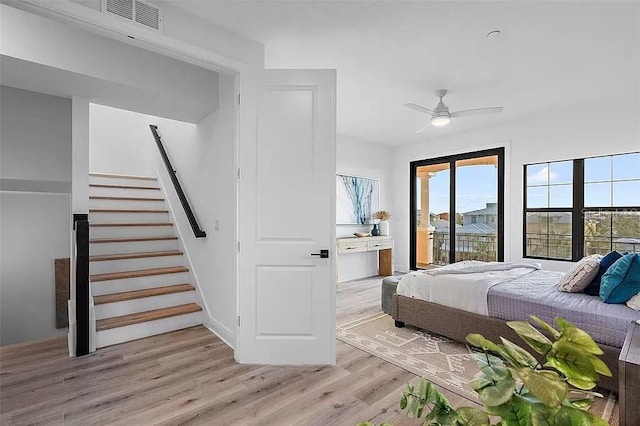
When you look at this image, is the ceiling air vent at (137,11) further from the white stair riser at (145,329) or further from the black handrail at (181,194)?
the white stair riser at (145,329)

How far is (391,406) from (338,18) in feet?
9.03

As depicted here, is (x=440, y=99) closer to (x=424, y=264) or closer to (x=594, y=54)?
(x=594, y=54)

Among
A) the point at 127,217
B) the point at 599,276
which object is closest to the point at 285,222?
the point at 599,276

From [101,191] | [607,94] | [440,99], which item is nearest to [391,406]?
[440,99]

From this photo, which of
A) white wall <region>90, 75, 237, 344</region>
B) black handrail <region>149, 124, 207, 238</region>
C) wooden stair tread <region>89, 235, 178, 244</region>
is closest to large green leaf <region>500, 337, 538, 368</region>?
white wall <region>90, 75, 237, 344</region>

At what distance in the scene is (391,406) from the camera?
83.1 inches

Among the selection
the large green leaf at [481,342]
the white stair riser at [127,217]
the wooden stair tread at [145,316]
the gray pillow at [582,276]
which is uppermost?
the white stair riser at [127,217]

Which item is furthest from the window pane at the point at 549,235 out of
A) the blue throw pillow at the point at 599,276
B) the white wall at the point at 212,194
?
the white wall at the point at 212,194

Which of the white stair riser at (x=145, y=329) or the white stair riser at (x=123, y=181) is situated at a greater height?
the white stair riser at (x=123, y=181)

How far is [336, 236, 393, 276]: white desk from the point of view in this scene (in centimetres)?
552

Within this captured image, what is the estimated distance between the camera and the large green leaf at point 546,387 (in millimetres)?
477

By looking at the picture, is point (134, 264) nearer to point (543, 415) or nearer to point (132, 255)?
point (132, 255)

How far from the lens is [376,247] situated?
604cm

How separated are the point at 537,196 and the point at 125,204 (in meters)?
6.18
